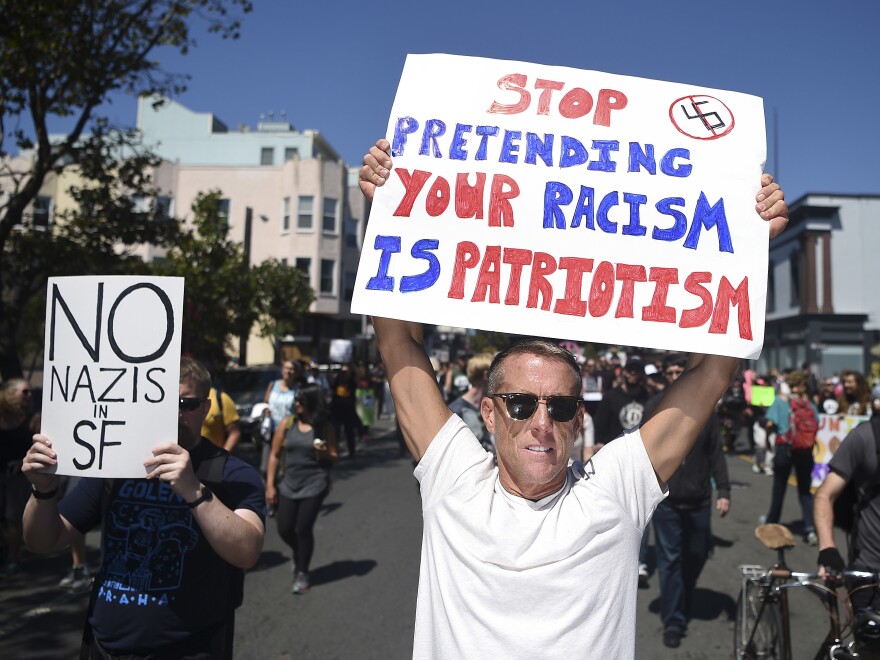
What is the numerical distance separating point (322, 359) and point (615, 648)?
131ft

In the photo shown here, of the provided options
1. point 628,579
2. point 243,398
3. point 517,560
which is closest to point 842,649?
point 628,579

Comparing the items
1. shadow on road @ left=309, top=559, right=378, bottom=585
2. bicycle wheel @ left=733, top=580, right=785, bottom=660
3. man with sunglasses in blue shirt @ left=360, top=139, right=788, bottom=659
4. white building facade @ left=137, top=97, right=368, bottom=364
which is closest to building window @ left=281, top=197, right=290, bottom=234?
white building facade @ left=137, top=97, right=368, bottom=364

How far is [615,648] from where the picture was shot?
2029mm

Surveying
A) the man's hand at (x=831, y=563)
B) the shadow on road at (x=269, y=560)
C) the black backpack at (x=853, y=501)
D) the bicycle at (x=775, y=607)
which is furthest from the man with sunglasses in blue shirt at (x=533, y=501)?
the shadow on road at (x=269, y=560)

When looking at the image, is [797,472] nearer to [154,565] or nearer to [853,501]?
[853,501]

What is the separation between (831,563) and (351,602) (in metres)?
3.93

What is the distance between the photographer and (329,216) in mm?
40531

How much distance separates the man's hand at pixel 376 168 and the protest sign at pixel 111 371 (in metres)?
0.71

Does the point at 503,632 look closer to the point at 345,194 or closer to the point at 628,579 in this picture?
the point at 628,579

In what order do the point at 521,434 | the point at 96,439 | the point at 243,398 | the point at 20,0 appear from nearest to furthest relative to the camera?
the point at 521,434 < the point at 96,439 < the point at 20,0 < the point at 243,398

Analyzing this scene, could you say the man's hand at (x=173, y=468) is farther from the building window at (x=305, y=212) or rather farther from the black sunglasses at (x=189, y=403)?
the building window at (x=305, y=212)

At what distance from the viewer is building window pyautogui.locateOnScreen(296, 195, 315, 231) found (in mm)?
40156

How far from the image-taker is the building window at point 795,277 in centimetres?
4366

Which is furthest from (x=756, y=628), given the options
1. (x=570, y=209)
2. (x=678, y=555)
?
(x=570, y=209)
